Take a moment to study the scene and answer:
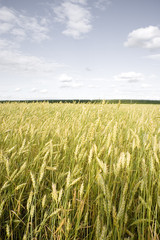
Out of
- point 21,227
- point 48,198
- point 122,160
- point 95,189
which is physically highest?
point 122,160

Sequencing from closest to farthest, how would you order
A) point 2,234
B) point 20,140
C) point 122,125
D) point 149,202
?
point 149,202
point 2,234
point 20,140
point 122,125

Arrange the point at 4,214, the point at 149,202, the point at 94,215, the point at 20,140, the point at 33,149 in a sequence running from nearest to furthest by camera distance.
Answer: the point at 149,202 < the point at 94,215 < the point at 4,214 < the point at 33,149 < the point at 20,140

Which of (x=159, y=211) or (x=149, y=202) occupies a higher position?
(x=149, y=202)

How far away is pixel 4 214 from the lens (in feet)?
4.58

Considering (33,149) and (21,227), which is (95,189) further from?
(33,149)

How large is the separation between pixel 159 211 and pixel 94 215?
16.4 inches

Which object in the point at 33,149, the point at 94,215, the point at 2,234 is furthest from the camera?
the point at 33,149

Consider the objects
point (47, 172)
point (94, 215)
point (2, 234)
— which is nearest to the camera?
point (94, 215)

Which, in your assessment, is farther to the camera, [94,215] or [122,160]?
[94,215]

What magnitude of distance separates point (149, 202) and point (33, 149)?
125 cm

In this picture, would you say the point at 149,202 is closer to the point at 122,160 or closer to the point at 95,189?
the point at 122,160

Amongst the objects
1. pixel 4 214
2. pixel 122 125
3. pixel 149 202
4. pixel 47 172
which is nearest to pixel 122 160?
pixel 149 202

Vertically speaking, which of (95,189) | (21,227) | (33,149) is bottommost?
(21,227)

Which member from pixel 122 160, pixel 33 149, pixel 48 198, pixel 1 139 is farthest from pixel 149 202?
pixel 1 139
